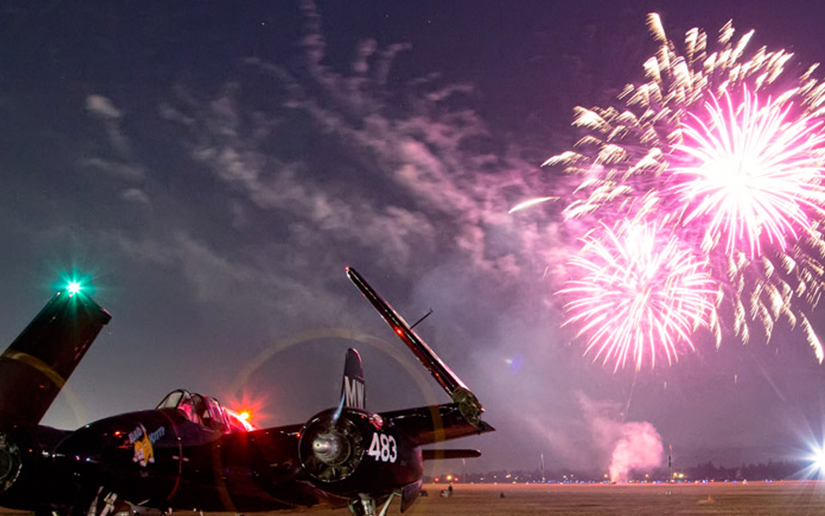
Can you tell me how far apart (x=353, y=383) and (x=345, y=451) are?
519 inches

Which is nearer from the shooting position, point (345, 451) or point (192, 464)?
point (345, 451)

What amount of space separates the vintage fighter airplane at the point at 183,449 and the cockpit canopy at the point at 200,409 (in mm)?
32

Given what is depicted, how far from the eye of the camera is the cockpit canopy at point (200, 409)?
14.4m

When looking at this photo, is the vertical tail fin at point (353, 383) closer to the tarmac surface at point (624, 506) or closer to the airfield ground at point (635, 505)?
the tarmac surface at point (624, 506)

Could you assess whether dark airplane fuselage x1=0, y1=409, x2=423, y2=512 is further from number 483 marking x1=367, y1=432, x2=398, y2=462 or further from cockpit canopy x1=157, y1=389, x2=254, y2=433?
cockpit canopy x1=157, y1=389, x2=254, y2=433

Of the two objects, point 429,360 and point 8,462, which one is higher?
point 429,360

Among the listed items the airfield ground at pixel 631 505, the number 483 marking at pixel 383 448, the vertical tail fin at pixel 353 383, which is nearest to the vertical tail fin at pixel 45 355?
the number 483 marking at pixel 383 448

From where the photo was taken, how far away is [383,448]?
12.4m

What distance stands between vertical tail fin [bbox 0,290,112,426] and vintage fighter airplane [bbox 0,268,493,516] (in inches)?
0.8

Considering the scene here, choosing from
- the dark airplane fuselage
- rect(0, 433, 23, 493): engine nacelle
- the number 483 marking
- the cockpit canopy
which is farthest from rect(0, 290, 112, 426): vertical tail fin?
the number 483 marking

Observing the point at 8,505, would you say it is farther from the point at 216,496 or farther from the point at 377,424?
the point at 377,424

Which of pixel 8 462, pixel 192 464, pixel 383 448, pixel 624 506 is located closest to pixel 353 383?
pixel 192 464

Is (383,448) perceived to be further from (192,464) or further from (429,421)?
(192,464)

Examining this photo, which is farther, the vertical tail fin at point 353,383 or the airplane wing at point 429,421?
the vertical tail fin at point 353,383
